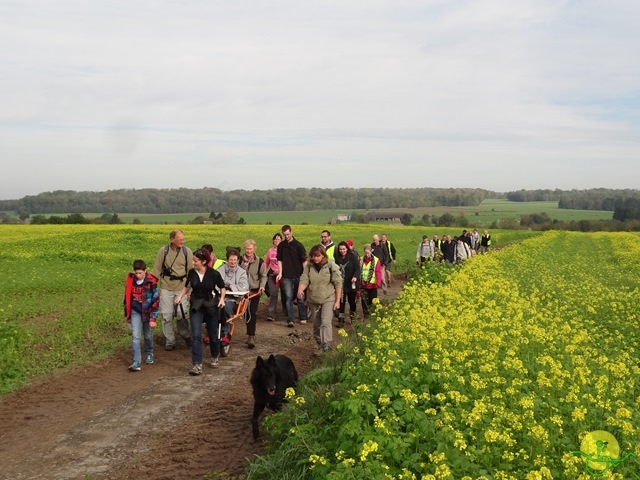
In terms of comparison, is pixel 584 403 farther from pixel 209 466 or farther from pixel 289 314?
pixel 289 314

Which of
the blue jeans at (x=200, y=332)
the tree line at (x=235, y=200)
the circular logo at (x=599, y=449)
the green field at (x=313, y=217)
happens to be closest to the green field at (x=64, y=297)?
the blue jeans at (x=200, y=332)

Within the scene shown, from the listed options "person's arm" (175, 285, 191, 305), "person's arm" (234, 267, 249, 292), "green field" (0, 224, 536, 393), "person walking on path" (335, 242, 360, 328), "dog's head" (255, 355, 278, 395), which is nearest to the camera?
"dog's head" (255, 355, 278, 395)

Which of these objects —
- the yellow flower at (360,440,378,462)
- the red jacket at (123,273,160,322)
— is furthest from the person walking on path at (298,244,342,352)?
the yellow flower at (360,440,378,462)

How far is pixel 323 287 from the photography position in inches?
424

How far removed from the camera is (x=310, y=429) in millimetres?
6273

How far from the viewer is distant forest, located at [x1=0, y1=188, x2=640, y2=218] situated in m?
121

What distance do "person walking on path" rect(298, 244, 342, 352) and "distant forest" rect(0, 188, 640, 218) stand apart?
3670 inches

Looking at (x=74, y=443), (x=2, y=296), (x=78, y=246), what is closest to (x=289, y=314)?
(x=74, y=443)

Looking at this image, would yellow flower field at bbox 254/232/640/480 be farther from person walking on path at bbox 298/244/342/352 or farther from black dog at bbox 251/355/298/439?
person walking on path at bbox 298/244/342/352

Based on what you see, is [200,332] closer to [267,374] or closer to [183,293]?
[183,293]

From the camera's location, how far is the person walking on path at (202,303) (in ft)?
33.4

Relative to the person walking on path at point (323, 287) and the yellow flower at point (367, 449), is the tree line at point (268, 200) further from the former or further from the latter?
the yellow flower at point (367, 449)

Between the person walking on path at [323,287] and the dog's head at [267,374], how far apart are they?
312 centimetres

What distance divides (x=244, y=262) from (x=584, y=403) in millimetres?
7682
